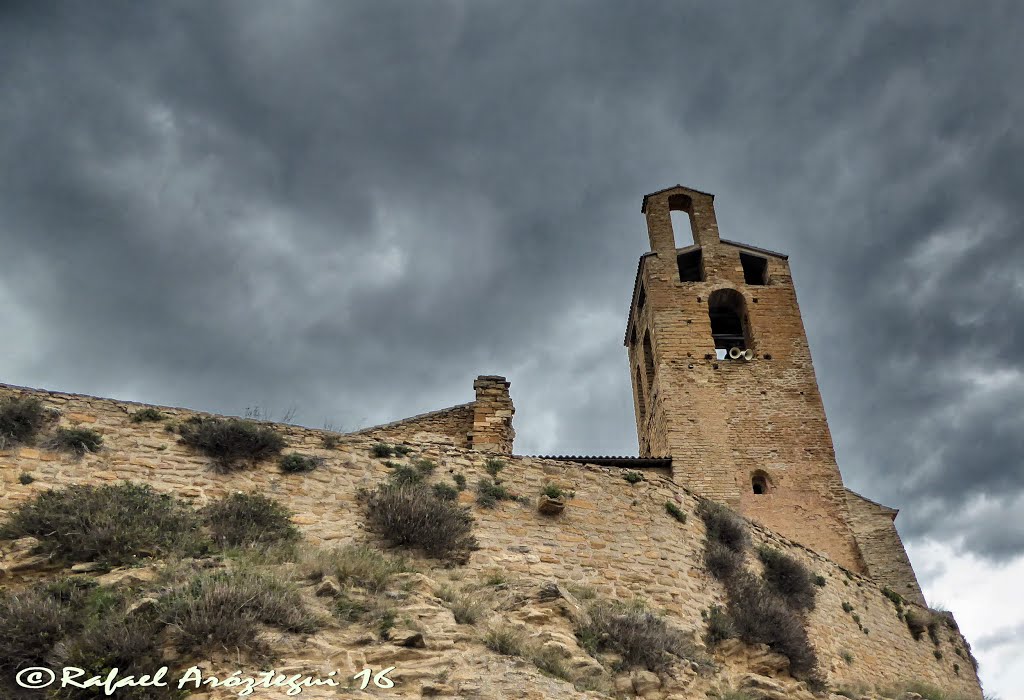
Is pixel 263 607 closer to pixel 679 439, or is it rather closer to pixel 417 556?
pixel 417 556

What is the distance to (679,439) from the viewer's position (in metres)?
19.2

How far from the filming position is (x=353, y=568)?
8594mm

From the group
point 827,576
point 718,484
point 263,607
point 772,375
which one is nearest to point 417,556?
point 263,607

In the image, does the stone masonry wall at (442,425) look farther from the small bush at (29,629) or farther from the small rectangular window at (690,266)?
the small rectangular window at (690,266)

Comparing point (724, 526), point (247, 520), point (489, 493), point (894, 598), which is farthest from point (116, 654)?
point (894, 598)

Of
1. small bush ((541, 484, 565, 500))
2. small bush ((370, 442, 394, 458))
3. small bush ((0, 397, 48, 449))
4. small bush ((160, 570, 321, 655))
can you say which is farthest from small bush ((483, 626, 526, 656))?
small bush ((0, 397, 48, 449))

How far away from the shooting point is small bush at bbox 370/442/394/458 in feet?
38.9

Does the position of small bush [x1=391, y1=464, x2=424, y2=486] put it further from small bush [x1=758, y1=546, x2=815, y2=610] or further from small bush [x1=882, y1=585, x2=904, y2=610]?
small bush [x1=882, y1=585, x2=904, y2=610]

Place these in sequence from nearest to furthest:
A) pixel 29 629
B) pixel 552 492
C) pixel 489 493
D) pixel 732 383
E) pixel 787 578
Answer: pixel 29 629
pixel 489 493
pixel 552 492
pixel 787 578
pixel 732 383

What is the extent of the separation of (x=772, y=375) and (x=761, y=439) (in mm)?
2200

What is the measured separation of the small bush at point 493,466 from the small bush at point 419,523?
136 centimetres

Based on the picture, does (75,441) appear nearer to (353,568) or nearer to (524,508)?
(353,568)

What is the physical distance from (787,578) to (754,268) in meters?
13.2

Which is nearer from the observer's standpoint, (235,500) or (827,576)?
(235,500)
